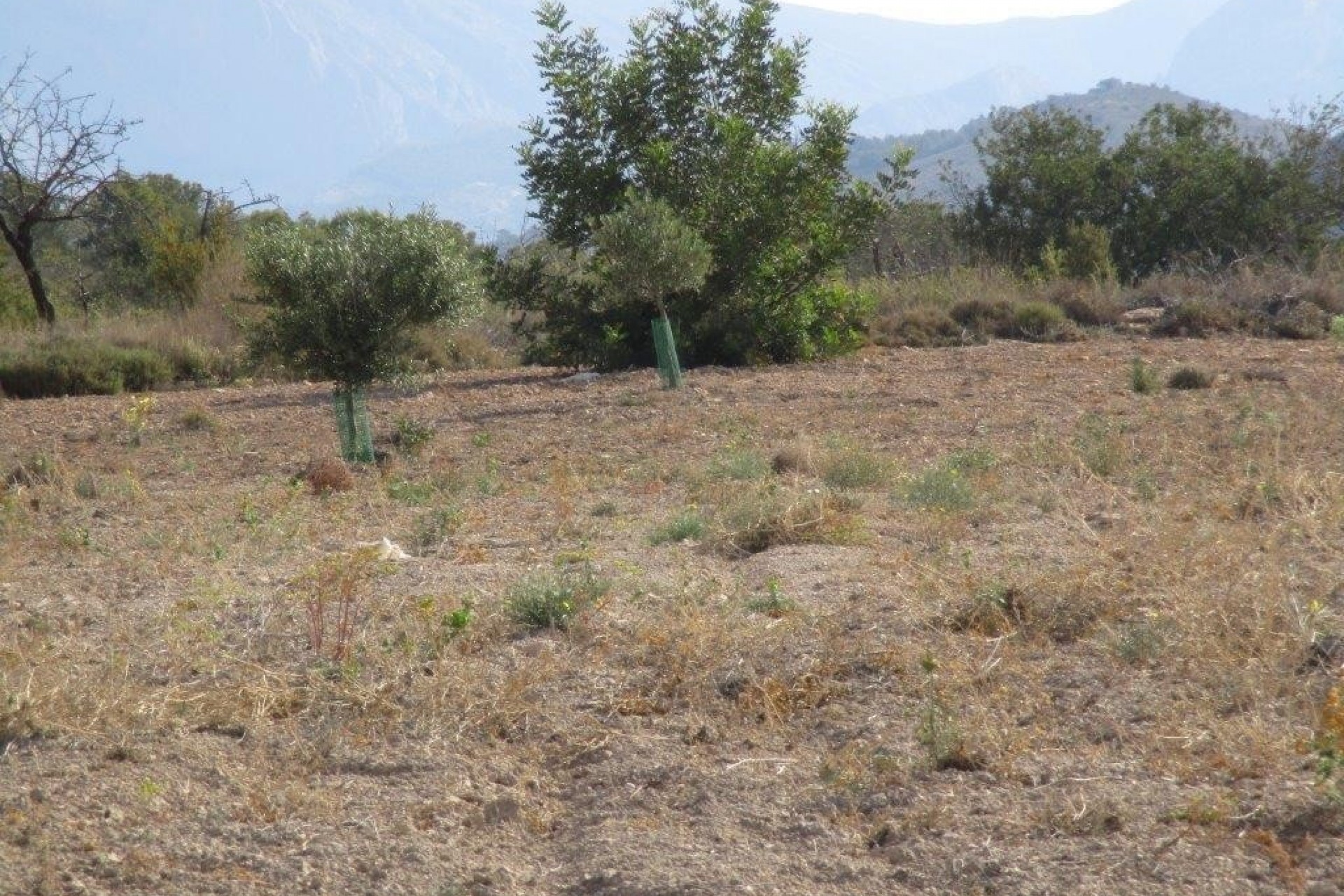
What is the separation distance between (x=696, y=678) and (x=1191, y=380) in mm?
8416

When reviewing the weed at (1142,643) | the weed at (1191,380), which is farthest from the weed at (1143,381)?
the weed at (1142,643)

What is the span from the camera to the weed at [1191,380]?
11.7 m

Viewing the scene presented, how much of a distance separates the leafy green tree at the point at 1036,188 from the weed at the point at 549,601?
21.1m

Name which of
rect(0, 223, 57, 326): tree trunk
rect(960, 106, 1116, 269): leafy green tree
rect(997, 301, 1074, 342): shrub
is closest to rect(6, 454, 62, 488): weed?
rect(0, 223, 57, 326): tree trunk

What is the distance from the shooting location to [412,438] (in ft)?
33.1

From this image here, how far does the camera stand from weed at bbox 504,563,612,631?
514 cm

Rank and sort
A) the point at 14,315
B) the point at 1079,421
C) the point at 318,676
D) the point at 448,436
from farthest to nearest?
the point at 14,315 < the point at 448,436 < the point at 1079,421 < the point at 318,676

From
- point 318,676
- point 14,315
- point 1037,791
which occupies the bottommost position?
point 1037,791

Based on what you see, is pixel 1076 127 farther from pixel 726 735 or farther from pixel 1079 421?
pixel 726 735

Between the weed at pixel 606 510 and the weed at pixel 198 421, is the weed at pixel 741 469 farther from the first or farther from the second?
the weed at pixel 198 421

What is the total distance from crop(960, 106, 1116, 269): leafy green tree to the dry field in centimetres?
1839

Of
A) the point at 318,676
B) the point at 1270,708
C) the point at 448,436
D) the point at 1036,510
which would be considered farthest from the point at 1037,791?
the point at 448,436

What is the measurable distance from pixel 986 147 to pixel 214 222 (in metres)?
15.2

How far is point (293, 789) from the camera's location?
371 cm
